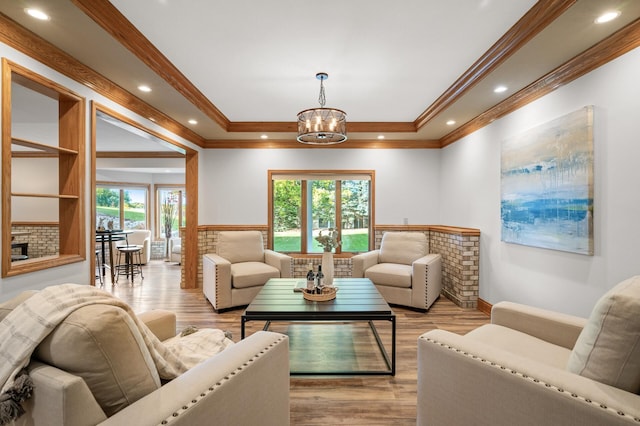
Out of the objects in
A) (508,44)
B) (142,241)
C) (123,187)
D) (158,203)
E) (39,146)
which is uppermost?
(508,44)

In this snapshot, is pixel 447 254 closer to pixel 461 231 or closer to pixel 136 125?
pixel 461 231

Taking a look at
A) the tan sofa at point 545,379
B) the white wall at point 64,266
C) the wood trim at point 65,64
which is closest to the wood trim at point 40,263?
the white wall at point 64,266

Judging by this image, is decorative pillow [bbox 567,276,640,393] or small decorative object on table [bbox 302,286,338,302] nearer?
decorative pillow [bbox 567,276,640,393]

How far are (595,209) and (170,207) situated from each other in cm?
929

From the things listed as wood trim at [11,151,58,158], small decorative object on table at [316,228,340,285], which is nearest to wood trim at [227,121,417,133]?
small decorative object on table at [316,228,340,285]

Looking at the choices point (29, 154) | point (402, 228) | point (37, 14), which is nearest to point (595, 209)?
point (402, 228)

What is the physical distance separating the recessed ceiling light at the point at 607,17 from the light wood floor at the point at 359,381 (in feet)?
8.76

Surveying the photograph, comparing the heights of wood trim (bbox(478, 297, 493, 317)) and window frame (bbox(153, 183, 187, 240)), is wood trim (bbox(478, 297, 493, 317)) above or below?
below

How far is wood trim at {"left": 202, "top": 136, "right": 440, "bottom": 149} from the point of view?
17.0 ft

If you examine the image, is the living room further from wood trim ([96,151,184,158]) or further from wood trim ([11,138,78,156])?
wood trim ([96,151,184,158])

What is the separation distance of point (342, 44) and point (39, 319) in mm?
2481

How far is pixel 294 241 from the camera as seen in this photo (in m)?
5.46

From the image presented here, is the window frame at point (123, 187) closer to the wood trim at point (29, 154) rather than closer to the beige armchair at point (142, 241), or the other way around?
the beige armchair at point (142, 241)

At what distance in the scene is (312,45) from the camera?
248cm
